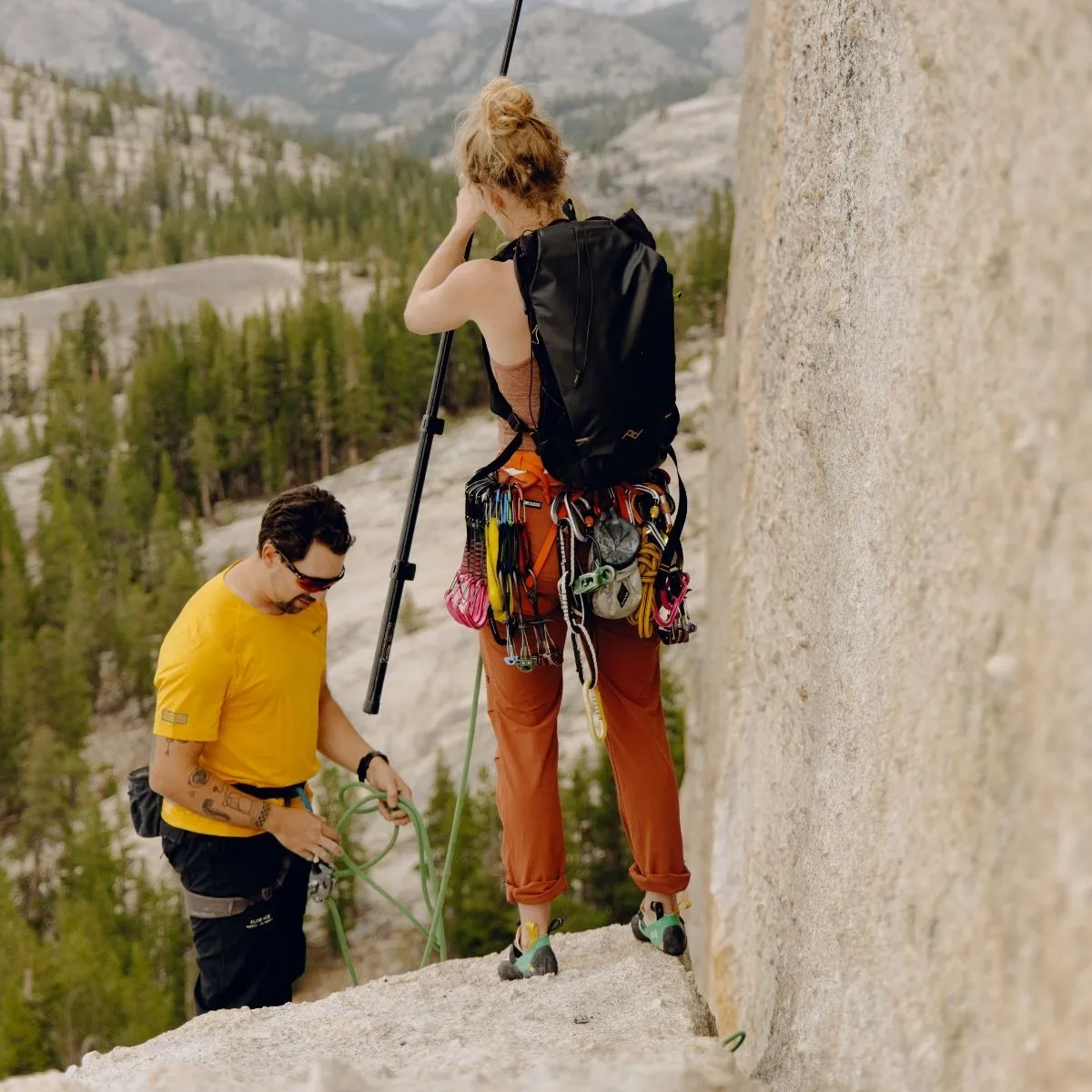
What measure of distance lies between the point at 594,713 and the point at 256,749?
1.09 meters

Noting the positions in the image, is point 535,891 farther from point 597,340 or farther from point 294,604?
point 597,340

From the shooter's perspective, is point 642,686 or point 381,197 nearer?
point 642,686

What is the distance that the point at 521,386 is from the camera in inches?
94.7

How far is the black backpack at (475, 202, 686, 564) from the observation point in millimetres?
2285

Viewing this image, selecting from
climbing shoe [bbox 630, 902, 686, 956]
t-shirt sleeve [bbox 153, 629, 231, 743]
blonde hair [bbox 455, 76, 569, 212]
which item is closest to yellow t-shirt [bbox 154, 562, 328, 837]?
t-shirt sleeve [bbox 153, 629, 231, 743]

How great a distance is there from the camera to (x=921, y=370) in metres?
1.71

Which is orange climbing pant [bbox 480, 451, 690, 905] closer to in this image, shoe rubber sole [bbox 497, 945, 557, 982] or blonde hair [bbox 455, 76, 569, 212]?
shoe rubber sole [bbox 497, 945, 557, 982]

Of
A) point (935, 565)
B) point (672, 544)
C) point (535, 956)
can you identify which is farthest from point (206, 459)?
point (935, 565)

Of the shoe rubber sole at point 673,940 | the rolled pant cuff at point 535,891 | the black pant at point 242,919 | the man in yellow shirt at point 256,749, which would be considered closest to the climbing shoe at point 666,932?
the shoe rubber sole at point 673,940

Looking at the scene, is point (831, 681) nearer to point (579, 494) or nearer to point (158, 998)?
point (579, 494)

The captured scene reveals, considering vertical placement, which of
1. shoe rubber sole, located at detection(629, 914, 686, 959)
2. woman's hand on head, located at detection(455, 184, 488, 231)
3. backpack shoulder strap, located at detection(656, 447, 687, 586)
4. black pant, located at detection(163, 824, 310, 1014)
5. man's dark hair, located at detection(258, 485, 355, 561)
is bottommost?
black pant, located at detection(163, 824, 310, 1014)

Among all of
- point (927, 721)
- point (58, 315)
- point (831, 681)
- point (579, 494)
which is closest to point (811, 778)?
point (831, 681)

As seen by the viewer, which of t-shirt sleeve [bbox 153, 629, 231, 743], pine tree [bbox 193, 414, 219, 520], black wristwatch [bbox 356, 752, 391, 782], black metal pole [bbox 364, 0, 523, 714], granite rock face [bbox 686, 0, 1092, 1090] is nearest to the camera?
granite rock face [bbox 686, 0, 1092, 1090]

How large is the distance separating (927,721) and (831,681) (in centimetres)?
76
